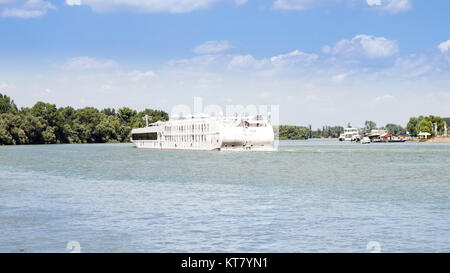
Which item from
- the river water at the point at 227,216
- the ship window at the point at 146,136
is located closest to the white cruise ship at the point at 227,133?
the ship window at the point at 146,136

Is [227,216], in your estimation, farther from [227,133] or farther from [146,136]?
[146,136]

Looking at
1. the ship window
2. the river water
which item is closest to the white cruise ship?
the ship window

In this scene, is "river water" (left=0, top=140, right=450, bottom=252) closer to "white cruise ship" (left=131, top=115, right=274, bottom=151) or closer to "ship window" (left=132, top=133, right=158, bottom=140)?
"white cruise ship" (left=131, top=115, right=274, bottom=151)

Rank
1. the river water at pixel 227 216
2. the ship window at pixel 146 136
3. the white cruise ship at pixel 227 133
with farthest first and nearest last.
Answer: the ship window at pixel 146 136 < the white cruise ship at pixel 227 133 < the river water at pixel 227 216

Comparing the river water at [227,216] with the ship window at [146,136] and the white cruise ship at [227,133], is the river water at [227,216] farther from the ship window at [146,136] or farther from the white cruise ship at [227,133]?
the ship window at [146,136]

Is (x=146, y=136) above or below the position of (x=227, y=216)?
above

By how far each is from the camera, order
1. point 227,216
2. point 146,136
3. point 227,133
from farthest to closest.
→ point 146,136, point 227,133, point 227,216

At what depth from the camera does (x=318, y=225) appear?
76.4ft

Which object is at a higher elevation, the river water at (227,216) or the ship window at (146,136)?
the ship window at (146,136)

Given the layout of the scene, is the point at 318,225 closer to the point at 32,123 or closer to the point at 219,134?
the point at 219,134

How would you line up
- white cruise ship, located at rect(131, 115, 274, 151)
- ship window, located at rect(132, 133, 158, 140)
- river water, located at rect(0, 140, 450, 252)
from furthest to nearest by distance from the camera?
ship window, located at rect(132, 133, 158, 140), white cruise ship, located at rect(131, 115, 274, 151), river water, located at rect(0, 140, 450, 252)

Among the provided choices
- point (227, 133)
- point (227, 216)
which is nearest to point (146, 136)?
point (227, 133)
